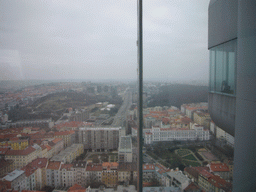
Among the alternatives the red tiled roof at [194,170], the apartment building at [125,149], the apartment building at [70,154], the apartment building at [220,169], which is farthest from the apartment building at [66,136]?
the apartment building at [220,169]

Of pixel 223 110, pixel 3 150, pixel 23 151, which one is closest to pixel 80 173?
pixel 23 151

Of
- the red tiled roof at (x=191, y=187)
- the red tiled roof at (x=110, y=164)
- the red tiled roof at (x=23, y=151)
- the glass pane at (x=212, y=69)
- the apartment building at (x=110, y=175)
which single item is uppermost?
→ the glass pane at (x=212, y=69)

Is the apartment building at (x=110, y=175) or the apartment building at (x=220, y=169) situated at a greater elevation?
the apartment building at (x=220, y=169)

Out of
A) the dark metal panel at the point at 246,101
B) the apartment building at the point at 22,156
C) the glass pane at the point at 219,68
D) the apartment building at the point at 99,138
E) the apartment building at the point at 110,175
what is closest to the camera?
the dark metal panel at the point at 246,101

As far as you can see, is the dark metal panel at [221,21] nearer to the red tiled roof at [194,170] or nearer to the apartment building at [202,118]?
the apartment building at [202,118]

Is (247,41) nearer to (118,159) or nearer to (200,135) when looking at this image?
(200,135)

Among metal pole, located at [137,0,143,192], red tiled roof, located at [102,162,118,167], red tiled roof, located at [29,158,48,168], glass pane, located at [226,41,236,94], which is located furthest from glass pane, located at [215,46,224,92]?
red tiled roof, located at [29,158,48,168]

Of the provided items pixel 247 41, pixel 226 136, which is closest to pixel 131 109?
pixel 226 136
